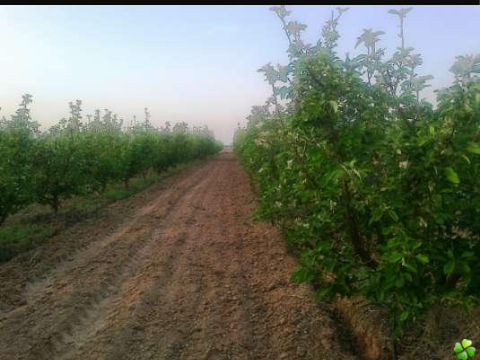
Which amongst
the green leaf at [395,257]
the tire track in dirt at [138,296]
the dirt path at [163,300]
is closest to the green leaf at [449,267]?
the green leaf at [395,257]

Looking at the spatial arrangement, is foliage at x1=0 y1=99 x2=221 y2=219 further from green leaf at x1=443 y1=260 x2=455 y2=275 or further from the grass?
green leaf at x1=443 y1=260 x2=455 y2=275

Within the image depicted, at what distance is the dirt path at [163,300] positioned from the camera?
179 inches

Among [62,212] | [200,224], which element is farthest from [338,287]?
[62,212]

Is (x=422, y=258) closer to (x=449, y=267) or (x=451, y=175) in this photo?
(x=449, y=267)

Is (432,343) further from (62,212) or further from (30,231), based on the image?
(62,212)

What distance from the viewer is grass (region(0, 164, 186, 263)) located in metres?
9.10

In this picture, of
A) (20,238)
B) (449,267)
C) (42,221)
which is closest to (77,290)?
(20,238)

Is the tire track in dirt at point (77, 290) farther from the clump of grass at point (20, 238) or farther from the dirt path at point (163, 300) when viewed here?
the clump of grass at point (20, 238)

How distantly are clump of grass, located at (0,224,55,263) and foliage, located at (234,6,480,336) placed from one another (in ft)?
21.4

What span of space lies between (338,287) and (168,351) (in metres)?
1.84

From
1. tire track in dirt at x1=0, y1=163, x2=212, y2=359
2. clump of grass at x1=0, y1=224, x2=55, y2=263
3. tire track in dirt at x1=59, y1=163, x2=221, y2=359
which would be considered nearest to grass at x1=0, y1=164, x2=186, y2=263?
clump of grass at x1=0, y1=224, x2=55, y2=263

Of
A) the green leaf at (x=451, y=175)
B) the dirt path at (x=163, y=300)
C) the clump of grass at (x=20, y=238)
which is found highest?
the green leaf at (x=451, y=175)

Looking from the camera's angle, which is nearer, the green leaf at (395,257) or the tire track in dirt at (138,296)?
the green leaf at (395,257)

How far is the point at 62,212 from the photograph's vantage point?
12.8 meters
